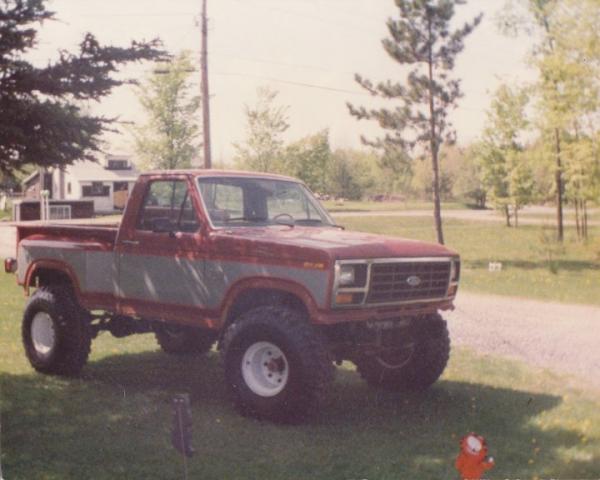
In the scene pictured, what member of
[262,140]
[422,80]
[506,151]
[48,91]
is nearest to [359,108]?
[422,80]

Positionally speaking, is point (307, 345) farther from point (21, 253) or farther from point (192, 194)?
point (21, 253)

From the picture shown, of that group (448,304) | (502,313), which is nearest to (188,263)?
(448,304)

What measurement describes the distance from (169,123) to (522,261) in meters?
10.6

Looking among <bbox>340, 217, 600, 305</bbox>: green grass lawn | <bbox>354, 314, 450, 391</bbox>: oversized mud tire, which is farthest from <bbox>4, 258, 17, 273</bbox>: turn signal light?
<bbox>340, 217, 600, 305</bbox>: green grass lawn

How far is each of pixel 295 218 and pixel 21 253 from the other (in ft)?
10.0

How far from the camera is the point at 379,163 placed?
667 inches

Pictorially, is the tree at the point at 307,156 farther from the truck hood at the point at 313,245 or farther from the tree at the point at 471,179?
the tree at the point at 471,179

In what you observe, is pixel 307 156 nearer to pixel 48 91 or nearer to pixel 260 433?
pixel 48 91

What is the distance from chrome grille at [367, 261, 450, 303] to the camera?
6.41 m

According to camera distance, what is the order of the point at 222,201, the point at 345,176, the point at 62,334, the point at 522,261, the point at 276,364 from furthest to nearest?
1. the point at 522,261
2. the point at 345,176
3. the point at 62,334
4. the point at 222,201
5. the point at 276,364

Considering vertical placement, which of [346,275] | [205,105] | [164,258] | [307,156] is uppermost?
[205,105]

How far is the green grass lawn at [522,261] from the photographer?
15.8 meters

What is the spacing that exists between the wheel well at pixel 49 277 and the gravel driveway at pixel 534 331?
5100 mm

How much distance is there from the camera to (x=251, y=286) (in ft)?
21.6
